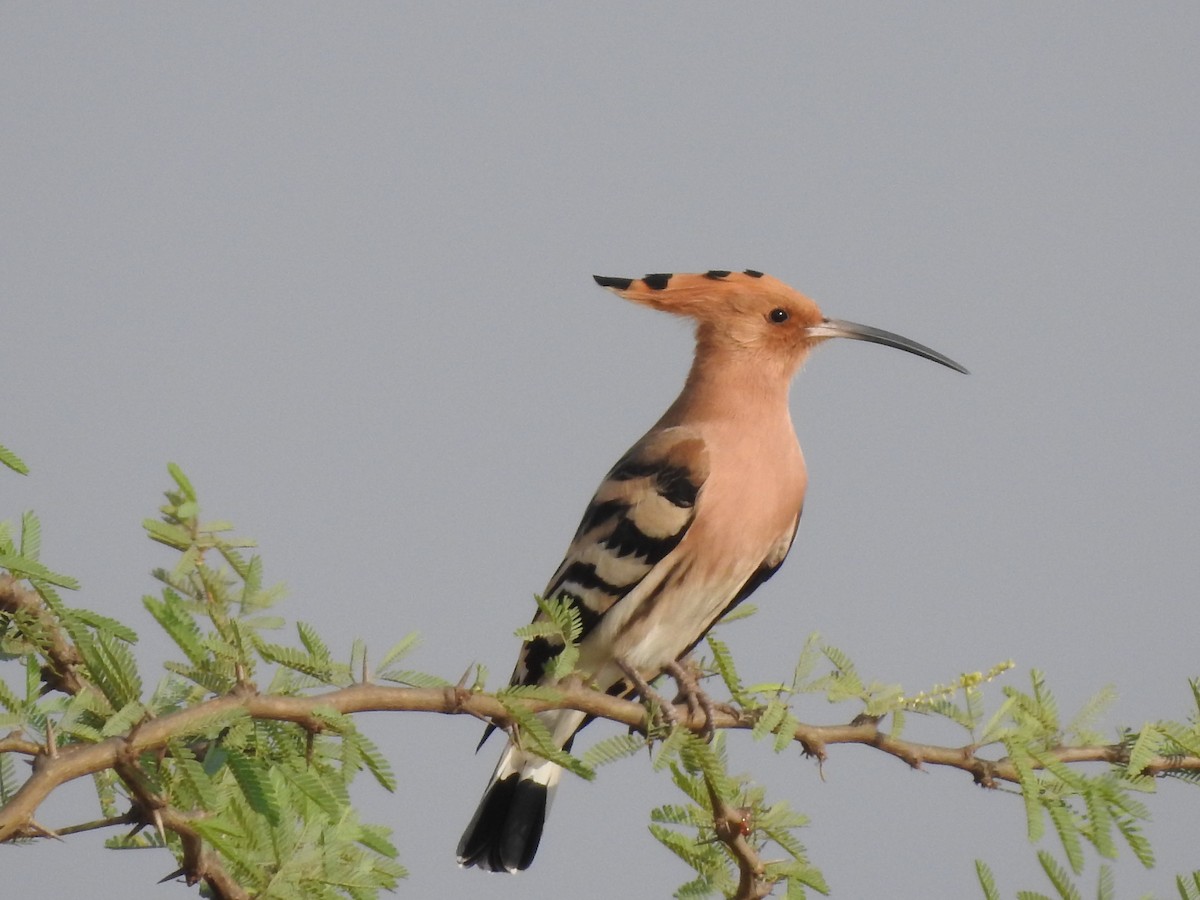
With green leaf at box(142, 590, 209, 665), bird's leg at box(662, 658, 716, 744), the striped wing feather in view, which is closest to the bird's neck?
the striped wing feather

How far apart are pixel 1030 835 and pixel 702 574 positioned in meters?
1.02

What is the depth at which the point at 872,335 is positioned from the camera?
3178 millimetres

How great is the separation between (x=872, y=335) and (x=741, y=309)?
293 millimetres

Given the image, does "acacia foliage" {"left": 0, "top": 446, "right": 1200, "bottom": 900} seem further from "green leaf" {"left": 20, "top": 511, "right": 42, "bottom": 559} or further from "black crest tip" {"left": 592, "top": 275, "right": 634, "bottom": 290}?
"black crest tip" {"left": 592, "top": 275, "right": 634, "bottom": 290}

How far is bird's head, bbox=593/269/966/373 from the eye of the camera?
3.07 metres

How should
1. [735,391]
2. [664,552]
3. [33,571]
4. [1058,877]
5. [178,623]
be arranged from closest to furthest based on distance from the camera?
[178,623] < [33,571] < [1058,877] < [664,552] < [735,391]

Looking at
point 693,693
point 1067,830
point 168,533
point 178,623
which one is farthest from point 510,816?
point 178,623

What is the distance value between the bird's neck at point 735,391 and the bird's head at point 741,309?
2 centimetres

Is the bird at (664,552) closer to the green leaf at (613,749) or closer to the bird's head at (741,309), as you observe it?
the bird's head at (741,309)

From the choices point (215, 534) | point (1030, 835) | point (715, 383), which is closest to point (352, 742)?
point (215, 534)

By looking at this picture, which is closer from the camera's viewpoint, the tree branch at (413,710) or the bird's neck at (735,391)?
the tree branch at (413,710)

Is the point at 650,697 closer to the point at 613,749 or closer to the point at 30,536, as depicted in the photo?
the point at 613,749

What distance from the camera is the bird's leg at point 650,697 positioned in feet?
7.03

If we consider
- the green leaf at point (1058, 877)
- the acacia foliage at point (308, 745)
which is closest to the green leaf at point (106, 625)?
the acacia foliage at point (308, 745)
